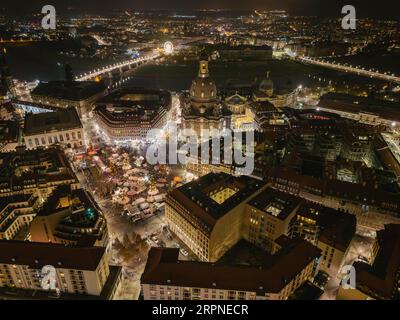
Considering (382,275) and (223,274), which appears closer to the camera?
(223,274)

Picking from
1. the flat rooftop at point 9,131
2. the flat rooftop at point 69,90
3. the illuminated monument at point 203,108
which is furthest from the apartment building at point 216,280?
the flat rooftop at point 69,90

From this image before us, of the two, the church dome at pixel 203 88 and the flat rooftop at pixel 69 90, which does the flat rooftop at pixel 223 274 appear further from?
the flat rooftop at pixel 69 90

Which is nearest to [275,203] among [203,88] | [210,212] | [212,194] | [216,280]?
[212,194]

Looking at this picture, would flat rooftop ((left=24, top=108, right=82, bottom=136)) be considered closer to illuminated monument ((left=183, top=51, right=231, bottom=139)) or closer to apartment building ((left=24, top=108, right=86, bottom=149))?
apartment building ((left=24, top=108, right=86, bottom=149))

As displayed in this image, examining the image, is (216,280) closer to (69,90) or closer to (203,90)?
(203,90)

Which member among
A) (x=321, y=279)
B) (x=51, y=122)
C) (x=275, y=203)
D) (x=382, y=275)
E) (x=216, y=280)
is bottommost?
(x=321, y=279)

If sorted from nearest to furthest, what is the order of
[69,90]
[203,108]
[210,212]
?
1. [210,212]
2. [203,108]
3. [69,90]

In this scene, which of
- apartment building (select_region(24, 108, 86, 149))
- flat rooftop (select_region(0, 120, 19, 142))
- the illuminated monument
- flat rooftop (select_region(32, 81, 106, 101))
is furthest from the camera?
flat rooftop (select_region(32, 81, 106, 101))

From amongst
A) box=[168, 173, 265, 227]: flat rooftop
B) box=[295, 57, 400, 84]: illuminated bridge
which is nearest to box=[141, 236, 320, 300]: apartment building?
box=[168, 173, 265, 227]: flat rooftop
